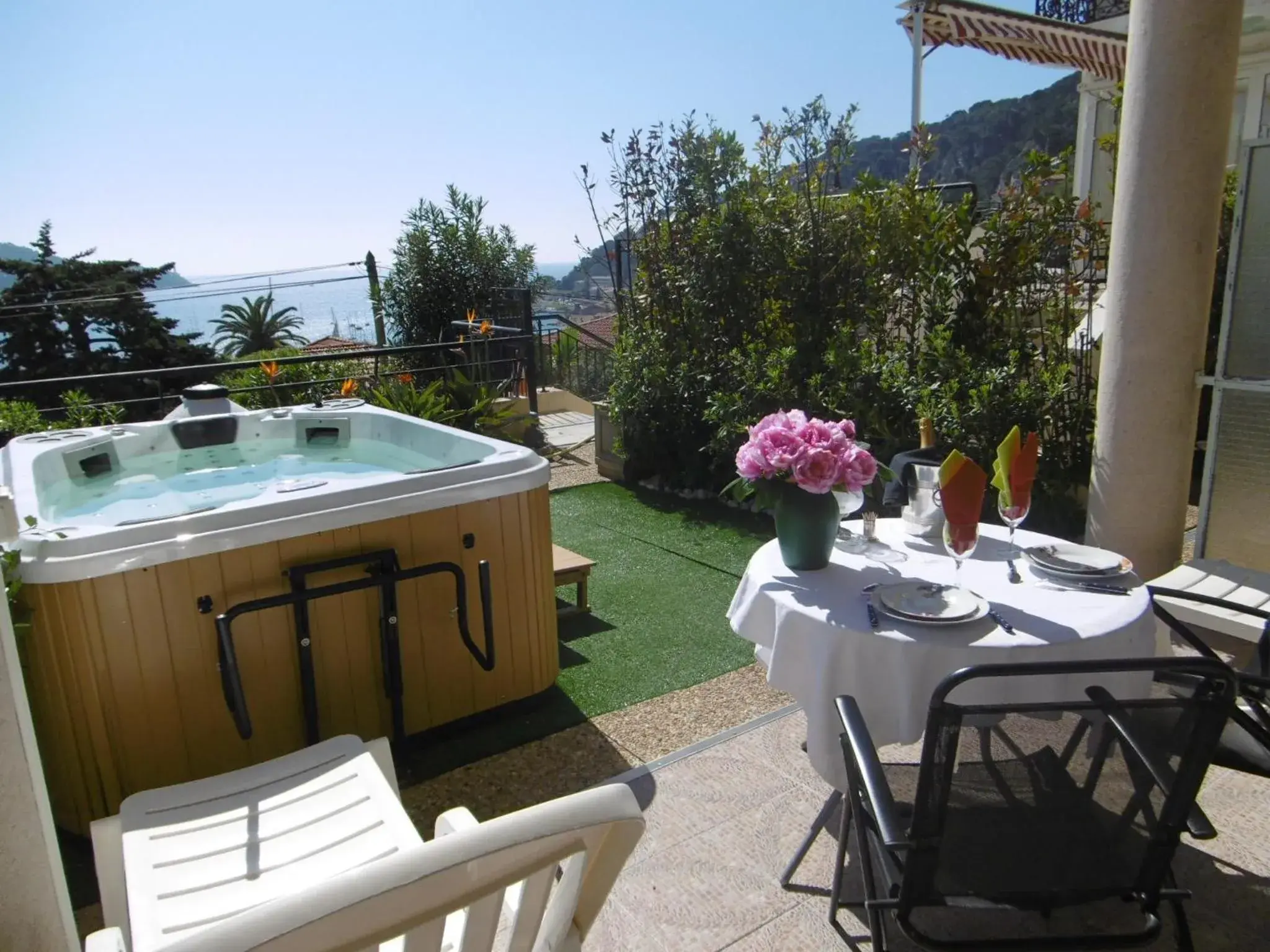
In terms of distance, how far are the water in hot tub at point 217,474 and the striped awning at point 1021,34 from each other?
7040 millimetres

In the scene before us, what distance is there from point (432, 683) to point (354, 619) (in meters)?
0.34

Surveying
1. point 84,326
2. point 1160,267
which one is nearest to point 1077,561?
point 1160,267

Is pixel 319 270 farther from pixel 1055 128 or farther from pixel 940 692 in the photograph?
pixel 1055 128

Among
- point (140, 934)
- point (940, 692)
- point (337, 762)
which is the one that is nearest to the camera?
point (940, 692)

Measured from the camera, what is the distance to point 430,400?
5539mm

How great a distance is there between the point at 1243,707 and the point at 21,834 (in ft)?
8.28

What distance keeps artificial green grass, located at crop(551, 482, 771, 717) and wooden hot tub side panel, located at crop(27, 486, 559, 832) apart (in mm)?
339

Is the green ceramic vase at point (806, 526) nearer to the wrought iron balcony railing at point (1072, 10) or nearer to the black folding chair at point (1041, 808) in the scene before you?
the black folding chair at point (1041, 808)

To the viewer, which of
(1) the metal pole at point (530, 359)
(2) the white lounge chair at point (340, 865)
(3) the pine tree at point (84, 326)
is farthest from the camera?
(3) the pine tree at point (84, 326)

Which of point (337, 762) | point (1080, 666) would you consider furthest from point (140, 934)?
point (1080, 666)

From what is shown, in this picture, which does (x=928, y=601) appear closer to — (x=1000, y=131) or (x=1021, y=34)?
(x=1021, y=34)

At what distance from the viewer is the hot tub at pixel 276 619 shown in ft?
6.61

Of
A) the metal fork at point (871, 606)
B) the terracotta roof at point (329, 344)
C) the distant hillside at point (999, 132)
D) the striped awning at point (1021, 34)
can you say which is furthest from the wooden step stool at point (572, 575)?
the distant hillside at point (999, 132)

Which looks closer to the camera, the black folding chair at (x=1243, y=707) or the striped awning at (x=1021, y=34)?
the black folding chair at (x=1243, y=707)
